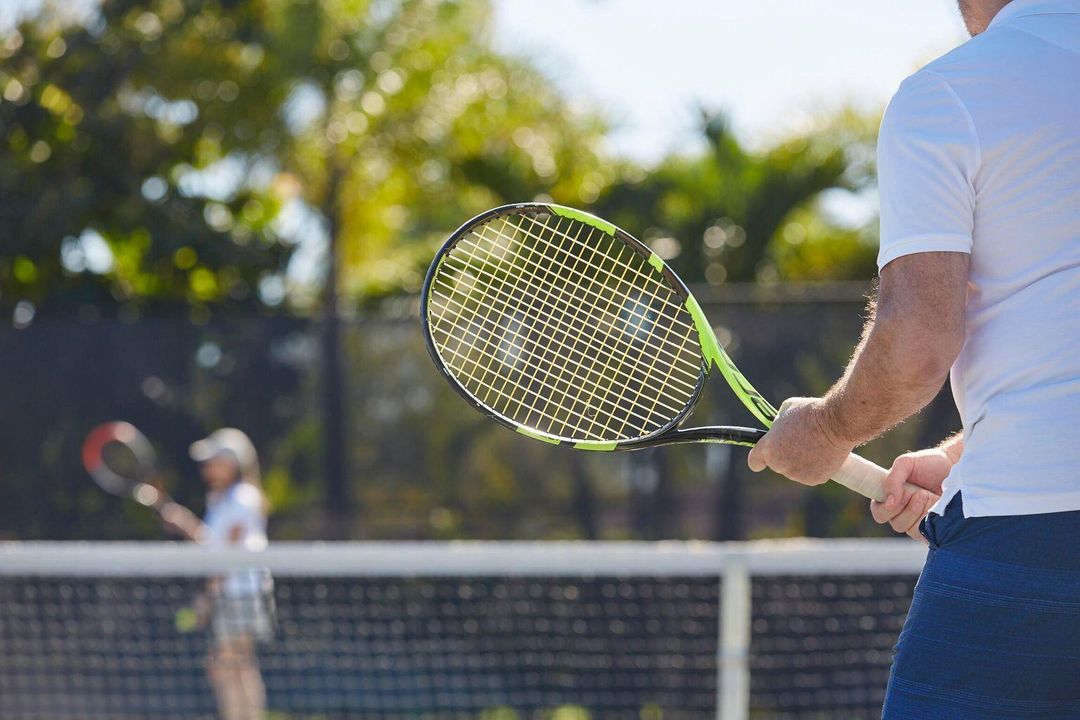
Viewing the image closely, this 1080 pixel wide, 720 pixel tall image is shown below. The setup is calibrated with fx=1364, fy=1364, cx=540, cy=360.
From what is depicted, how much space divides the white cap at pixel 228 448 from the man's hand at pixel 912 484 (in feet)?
15.2

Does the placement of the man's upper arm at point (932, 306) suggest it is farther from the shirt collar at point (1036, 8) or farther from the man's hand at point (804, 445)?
the shirt collar at point (1036, 8)

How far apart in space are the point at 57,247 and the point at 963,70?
781cm

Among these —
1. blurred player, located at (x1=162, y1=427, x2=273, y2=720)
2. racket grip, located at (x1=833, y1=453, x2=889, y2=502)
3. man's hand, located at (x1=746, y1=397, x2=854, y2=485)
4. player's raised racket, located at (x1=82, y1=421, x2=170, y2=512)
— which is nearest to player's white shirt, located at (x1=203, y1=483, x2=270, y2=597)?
blurred player, located at (x1=162, y1=427, x2=273, y2=720)

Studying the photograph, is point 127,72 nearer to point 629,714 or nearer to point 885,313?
point 629,714

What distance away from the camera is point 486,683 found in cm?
596

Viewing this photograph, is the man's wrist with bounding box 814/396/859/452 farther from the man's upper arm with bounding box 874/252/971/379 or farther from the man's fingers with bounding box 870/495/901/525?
the man's fingers with bounding box 870/495/901/525

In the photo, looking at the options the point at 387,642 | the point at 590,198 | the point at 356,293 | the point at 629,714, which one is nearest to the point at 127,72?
the point at 356,293

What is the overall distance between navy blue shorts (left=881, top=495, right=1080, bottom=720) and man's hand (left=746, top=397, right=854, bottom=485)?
19 centimetres

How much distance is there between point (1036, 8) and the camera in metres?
1.88

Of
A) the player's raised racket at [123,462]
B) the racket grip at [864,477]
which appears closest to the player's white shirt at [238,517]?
the player's raised racket at [123,462]

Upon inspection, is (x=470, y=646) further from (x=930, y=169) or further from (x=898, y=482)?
(x=930, y=169)

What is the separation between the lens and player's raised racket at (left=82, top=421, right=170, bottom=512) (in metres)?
6.85

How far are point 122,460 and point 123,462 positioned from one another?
1cm

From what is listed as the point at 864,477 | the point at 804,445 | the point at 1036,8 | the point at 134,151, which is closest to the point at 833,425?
the point at 804,445
